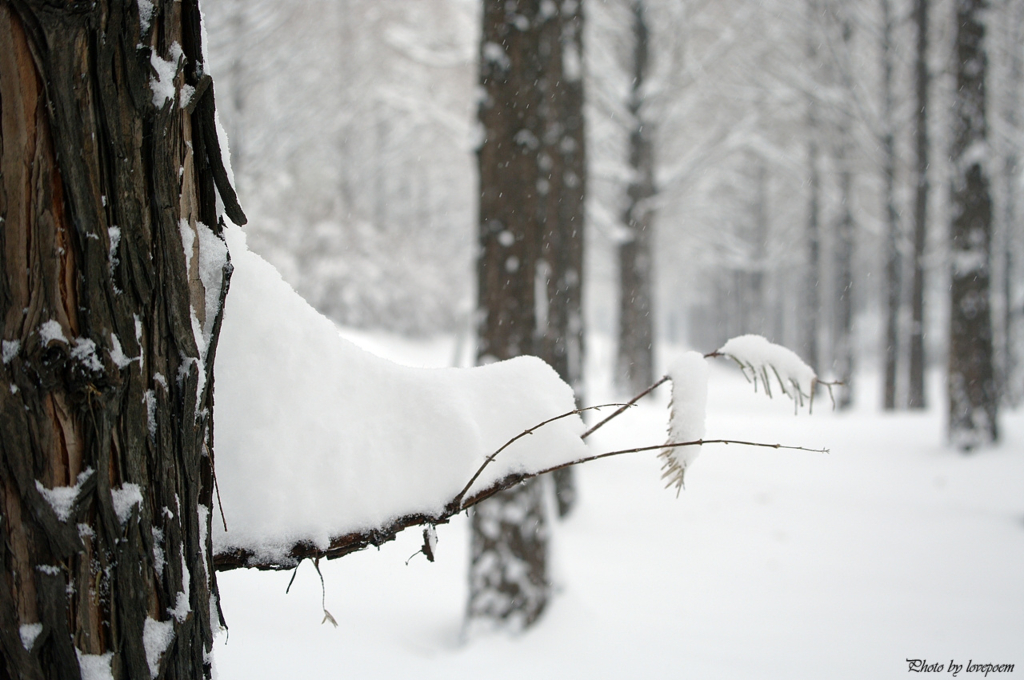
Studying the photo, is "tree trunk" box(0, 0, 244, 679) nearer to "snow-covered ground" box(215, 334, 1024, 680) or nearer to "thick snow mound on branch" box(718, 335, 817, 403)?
"thick snow mound on branch" box(718, 335, 817, 403)

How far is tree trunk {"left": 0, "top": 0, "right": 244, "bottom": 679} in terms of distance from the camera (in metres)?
0.75

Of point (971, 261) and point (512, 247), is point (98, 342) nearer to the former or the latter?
point (512, 247)

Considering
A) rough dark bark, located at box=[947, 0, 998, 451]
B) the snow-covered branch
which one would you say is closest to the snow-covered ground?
rough dark bark, located at box=[947, 0, 998, 451]

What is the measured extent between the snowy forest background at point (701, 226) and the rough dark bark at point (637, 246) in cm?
23

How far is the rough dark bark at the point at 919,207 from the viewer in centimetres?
879

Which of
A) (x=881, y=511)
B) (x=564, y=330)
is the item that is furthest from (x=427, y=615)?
(x=881, y=511)

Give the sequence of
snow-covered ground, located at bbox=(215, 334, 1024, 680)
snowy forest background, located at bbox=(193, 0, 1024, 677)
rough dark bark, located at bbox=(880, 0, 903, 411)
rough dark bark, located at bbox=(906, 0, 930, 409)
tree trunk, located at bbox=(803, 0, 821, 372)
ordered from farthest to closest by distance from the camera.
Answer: tree trunk, located at bbox=(803, 0, 821, 372) → rough dark bark, located at bbox=(880, 0, 903, 411) → rough dark bark, located at bbox=(906, 0, 930, 409) → snowy forest background, located at bbox=(193, 0, 1024, 677) → snow-covered ground, located at bbox=(215, 334, 1024, 680)

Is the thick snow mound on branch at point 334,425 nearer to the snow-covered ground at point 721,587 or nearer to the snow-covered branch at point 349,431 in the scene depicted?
the snow-covered branch at point 349,431

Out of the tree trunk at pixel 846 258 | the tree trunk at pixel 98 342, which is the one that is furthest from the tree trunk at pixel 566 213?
the tree trunk at pixel 846 258

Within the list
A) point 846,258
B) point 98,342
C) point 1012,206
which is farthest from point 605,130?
point 98,342

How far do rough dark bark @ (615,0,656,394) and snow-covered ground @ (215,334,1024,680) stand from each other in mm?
4574

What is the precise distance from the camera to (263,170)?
11281 millimetres

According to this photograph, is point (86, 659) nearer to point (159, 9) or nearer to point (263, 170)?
point (159, 9)

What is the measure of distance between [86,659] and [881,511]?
5368 millimetres
